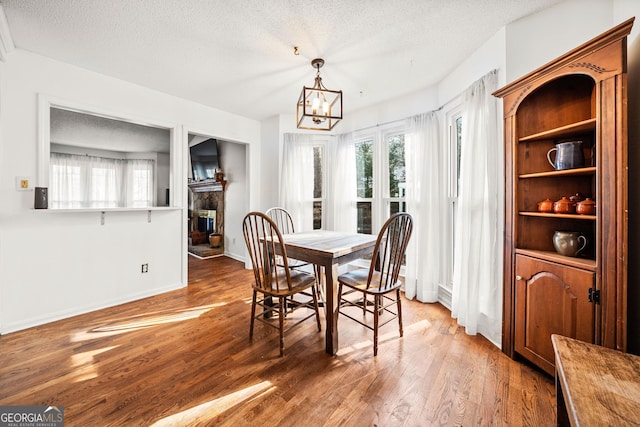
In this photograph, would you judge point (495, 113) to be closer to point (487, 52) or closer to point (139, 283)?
point (487, 52)

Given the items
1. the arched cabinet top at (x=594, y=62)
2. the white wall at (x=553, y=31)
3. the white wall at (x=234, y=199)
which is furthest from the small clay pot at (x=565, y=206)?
the white wall at (x=234, y=199)

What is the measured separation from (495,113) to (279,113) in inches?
114

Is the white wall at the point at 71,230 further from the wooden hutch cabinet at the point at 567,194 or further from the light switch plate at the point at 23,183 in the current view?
the wooden hutch cabinet at the point at 567,194

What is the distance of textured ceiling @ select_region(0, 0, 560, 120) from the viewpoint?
179 centimetres

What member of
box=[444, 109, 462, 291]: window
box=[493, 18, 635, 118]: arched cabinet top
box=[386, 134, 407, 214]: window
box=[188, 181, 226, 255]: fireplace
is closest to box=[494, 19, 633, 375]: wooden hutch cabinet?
box=[493, 18, 635, 118]: arched cabinet top

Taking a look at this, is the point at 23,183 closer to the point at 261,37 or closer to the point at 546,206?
the point at 261,37

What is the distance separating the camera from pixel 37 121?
2.38 meters

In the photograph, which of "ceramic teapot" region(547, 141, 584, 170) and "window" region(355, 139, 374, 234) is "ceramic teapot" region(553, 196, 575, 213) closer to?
→ "ceramic teapot" region(547, 141, 584, 170)

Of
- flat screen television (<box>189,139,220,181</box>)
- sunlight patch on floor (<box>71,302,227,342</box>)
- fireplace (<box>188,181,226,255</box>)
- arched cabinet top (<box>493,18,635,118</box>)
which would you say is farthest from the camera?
fireplace (<box>188,181,226,255</box>)

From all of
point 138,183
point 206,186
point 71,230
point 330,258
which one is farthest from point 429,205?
point 206,186

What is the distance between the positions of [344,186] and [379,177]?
0.52 m

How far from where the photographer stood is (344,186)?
381 centimetres

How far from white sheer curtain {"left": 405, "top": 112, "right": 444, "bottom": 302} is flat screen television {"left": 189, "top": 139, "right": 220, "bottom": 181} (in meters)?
3.85

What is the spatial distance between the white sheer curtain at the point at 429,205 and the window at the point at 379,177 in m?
0.41
